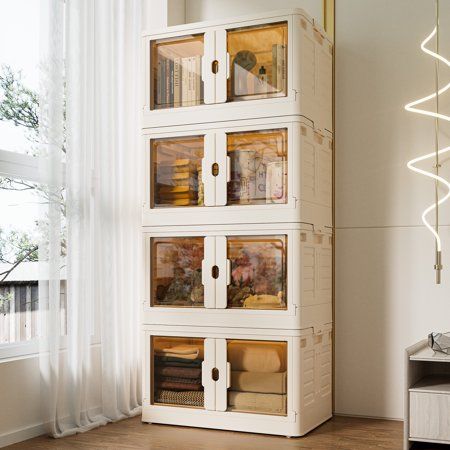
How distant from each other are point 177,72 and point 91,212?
0.92m

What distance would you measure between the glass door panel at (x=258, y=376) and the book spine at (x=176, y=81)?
1.36 meters

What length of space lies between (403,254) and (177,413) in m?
1.54

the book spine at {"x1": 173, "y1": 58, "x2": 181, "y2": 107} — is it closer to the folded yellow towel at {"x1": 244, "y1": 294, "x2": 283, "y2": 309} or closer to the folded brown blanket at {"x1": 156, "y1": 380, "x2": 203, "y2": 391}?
the folded yellow towel at {"x1": 244, "y1": 294, "x2": 283, "y2": 309}

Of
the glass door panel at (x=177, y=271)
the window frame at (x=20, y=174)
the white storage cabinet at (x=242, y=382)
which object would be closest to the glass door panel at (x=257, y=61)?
the glass door panel at (x=177, y=271)

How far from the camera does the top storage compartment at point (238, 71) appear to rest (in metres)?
3.92

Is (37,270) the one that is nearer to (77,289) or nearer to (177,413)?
(77,289)

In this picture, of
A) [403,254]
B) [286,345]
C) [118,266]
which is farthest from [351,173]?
[118,266]

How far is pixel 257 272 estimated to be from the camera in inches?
155

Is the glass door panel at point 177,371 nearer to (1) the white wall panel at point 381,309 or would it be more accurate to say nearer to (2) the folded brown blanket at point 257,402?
(2) the folded brown blanket at point 257,402

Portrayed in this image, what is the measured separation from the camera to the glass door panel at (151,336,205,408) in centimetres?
405

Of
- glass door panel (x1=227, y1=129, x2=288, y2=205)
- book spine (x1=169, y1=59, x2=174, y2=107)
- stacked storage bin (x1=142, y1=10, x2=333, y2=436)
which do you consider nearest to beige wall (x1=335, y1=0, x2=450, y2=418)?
stacked storage bin (x1=142, y1=10, x2=333, y2=436)

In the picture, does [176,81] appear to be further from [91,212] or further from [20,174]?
[20,174]

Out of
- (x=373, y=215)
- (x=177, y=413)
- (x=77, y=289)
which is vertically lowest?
(x=177, y=413)

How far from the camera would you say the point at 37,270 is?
3900 millimetres
